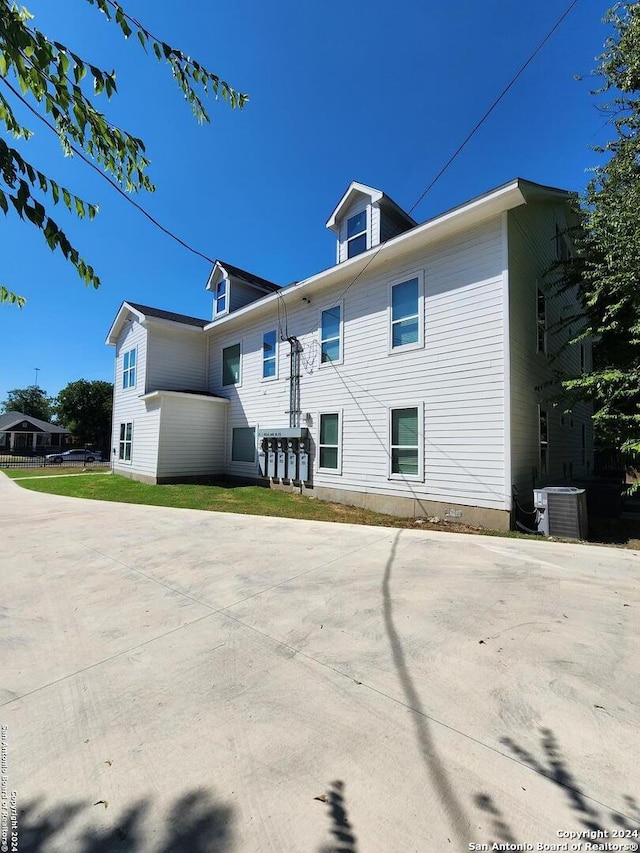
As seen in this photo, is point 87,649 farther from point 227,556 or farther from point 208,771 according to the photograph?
point 227,556

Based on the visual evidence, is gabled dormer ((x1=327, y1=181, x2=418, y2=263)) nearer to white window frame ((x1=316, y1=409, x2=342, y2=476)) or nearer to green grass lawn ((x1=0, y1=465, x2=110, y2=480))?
white window frame ((x1=316, y1=409, x2=342, y2=476))

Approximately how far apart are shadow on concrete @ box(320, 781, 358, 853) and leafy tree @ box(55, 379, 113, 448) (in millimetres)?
49618

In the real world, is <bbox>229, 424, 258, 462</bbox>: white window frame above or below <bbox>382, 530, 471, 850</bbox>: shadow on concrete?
above

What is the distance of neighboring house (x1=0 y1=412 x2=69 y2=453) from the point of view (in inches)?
1766

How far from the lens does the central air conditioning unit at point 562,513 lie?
702 cm

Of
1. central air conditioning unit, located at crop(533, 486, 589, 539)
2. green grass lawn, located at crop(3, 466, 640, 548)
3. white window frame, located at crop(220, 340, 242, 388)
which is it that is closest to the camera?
central air conditioning unit, located at crop(533, 486, 589, 539)

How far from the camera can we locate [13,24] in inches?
70.0

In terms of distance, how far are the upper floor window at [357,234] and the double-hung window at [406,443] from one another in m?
5.31

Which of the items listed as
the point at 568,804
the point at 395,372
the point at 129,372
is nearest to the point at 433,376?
the point at 395,372

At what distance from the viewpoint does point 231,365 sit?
15180mm

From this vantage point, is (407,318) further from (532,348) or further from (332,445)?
(332,445)

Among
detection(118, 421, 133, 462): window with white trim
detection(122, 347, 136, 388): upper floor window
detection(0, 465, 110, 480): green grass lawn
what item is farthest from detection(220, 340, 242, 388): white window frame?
detection(0, 465, 110, 480): green grass lawn

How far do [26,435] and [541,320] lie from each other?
5814 centimetres

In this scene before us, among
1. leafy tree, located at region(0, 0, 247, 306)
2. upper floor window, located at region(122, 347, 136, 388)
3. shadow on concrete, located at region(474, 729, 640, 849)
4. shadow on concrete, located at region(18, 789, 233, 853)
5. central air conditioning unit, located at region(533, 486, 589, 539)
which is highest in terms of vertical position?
upper floor window, located at region(122, 347, 136, 388)
